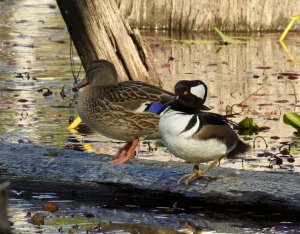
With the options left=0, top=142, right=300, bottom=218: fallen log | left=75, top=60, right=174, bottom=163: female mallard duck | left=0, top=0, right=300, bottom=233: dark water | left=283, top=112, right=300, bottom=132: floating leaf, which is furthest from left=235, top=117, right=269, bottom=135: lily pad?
left=0, top=142, right=300, bottom=218: fallen log

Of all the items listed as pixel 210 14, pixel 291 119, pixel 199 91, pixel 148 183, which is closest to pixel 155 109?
pixel 148 183

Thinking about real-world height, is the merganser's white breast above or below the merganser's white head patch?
below

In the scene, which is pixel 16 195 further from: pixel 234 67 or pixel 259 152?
pixel 234 67

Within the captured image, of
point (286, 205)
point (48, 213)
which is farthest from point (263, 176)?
point (48, 213)

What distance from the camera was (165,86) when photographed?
14477 mm

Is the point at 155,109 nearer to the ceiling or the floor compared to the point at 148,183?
nearer to the ceiling

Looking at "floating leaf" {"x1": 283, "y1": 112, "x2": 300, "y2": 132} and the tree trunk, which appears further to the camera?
the tree trunk

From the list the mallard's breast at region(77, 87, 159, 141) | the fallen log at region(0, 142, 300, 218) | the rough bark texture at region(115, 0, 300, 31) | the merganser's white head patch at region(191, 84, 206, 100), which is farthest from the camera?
the rough bark texture at region(115, 0, 300, 31)

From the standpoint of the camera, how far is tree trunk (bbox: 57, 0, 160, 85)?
11484 mm

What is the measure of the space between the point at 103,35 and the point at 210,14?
25.8 ft

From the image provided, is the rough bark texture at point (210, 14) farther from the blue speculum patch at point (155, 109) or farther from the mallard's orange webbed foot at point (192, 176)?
the mallard's orange webbed foot at point (192, 176)

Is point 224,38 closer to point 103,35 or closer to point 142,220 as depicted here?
point 103,35

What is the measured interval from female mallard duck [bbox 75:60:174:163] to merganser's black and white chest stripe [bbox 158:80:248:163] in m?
1.50

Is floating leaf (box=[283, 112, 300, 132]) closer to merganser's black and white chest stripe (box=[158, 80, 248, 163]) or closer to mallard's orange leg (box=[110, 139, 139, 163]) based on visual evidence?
mallard's orange leg (box=[110, 139, 139, 163])
